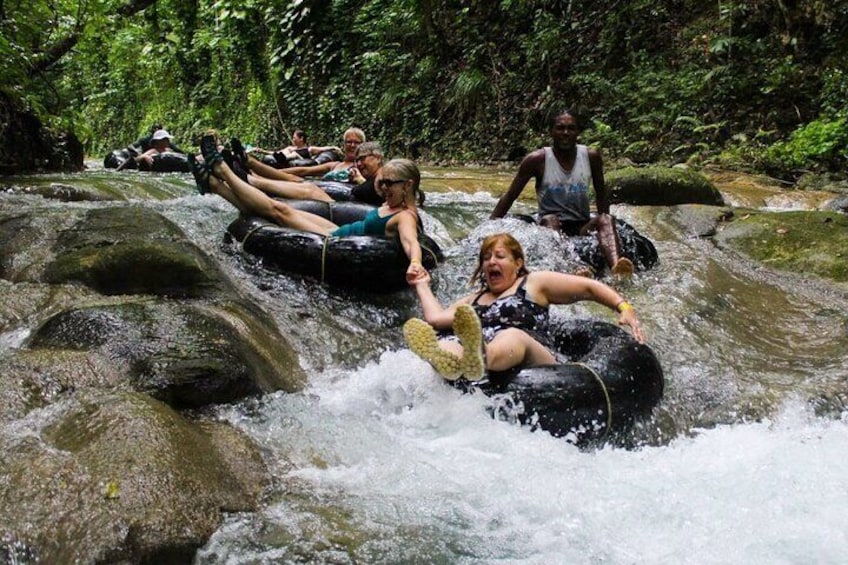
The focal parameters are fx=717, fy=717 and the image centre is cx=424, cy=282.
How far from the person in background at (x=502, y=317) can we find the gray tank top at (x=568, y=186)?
210 cm

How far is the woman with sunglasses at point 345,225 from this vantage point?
5258 mm

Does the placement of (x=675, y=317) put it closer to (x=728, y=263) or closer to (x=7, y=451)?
(x=728, y=263)

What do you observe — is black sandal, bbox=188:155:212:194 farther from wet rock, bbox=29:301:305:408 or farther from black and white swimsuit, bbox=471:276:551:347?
black and white swimsuit, bbox=471:276:551:347

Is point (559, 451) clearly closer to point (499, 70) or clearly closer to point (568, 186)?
point (568, 186)

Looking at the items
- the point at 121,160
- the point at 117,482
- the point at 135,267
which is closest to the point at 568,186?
the point at 135,267

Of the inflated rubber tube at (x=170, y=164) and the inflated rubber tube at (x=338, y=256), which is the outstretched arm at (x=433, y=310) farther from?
the inflated rubber tube at (x=170, y=164)

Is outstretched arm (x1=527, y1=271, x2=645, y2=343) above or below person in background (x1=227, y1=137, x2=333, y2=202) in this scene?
below

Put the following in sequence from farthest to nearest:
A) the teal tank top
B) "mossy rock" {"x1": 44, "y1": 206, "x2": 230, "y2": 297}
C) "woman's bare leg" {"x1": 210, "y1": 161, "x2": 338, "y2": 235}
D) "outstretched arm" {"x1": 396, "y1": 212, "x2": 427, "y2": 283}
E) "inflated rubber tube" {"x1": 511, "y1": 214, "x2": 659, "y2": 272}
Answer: "inflated rubber tube" {"x1": 511, "y1": 214, "x2": 659, "y2": 272}
"woman's bare leg" {"x1": 210, "y1": 161, "x2": 338, "y2": 235}
the teal tank top
"outstretched arm" {"x1": 396, "y1": 212, "x2": 427, "y2": 283}
"mossy rock" {"x1": 44, "y1": 206, "x2": 230, "y2": 297}

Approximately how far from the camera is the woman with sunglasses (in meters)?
5.26

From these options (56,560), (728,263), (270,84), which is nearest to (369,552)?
(56,560)

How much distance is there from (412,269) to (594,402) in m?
1.59

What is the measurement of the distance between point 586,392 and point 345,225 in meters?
3.08

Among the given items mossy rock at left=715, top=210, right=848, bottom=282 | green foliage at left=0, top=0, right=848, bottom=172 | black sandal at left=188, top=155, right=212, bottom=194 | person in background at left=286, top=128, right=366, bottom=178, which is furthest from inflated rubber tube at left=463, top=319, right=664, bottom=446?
green foliage at left=0, top=0, right=848, bottom=172

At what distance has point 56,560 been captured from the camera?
7.15 ft
